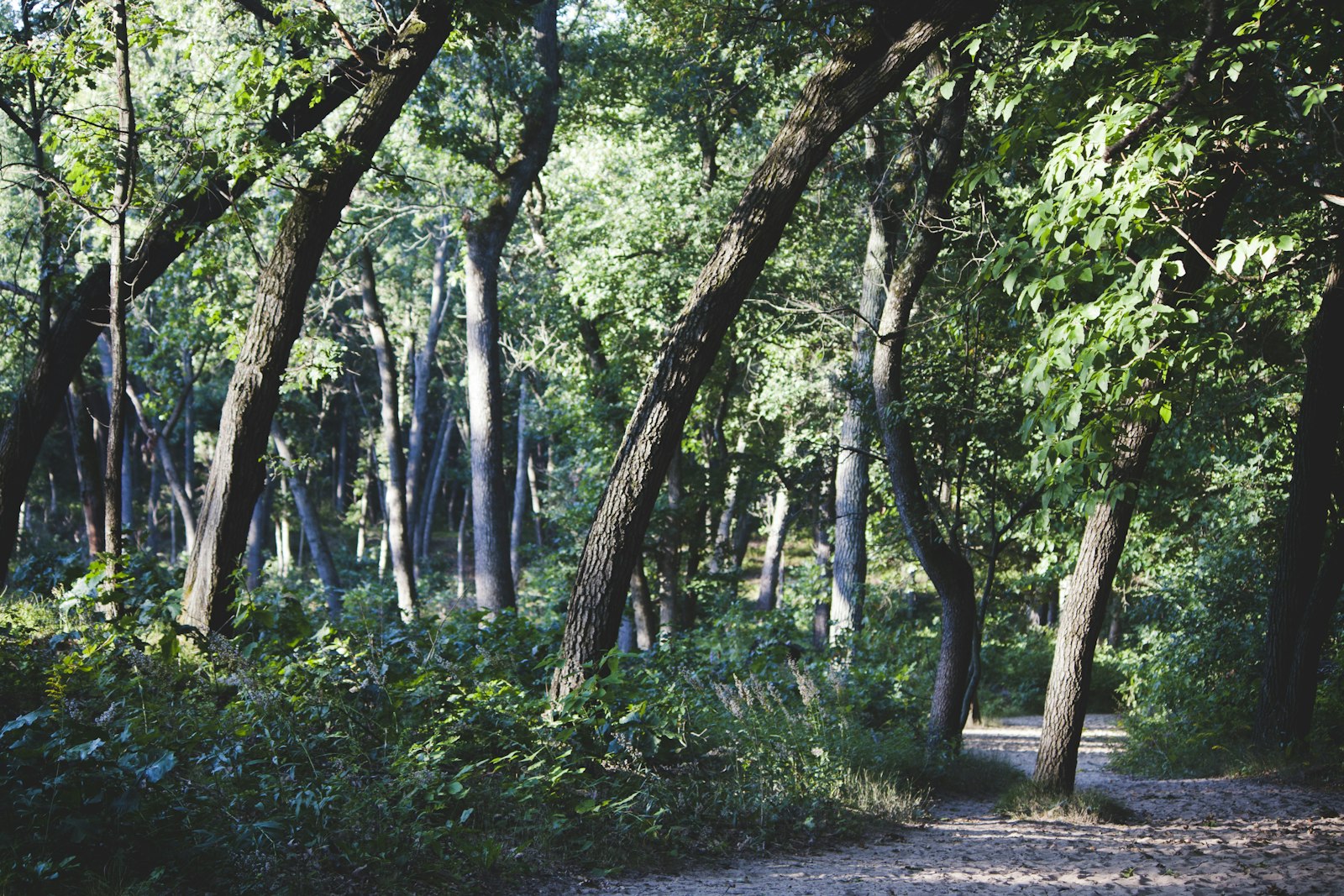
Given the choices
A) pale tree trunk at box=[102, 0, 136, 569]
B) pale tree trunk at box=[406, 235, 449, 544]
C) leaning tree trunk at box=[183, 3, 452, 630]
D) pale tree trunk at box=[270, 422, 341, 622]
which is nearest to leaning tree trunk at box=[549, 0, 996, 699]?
leaning tree trunk at box=[183, 3, 452, 630]

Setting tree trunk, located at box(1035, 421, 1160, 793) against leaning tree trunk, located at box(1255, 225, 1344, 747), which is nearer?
tree trunk, located at box(1035, 421, 1160, 793)

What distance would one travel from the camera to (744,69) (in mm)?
12250

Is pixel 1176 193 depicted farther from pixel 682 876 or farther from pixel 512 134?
pixel 512 134

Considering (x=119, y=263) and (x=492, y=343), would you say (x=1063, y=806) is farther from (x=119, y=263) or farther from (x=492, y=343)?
(x=492, y=343)

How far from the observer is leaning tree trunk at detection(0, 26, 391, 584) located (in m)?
7.53

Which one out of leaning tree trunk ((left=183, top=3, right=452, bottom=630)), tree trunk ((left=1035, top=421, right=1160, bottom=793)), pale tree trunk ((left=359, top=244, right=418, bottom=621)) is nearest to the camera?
leaning tree trunk ((left=183, top=3, right=452, bottom=630))

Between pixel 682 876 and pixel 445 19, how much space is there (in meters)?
6.07

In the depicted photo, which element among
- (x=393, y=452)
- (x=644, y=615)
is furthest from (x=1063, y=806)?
(x=393, y=452)

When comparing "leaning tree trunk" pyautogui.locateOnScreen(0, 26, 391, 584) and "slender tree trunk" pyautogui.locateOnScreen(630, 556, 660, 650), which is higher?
"leaning tree trunk" pyautogui.locateOnScreen(0, 26, 391, 584)

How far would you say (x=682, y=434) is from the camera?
30.1 feet

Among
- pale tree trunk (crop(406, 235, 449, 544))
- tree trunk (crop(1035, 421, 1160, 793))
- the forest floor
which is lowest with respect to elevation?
the forest floor

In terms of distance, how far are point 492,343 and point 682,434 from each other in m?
4.74

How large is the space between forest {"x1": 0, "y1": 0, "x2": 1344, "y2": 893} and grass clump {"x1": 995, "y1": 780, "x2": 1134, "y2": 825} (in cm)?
4

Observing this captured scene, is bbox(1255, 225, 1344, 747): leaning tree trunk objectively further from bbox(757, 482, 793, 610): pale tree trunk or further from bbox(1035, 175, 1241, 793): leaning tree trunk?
bbox(757, 482, 793, 610): pale tree trunk
